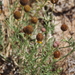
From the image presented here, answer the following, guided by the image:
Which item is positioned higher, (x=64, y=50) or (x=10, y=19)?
(x=10, y=19)

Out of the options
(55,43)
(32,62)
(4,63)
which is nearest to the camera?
(32,62)

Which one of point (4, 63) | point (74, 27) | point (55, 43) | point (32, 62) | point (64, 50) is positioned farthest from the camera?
point (74, 27)

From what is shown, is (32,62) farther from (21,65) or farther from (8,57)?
(8,57)

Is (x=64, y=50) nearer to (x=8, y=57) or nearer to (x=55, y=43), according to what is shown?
(x=55, y=43)

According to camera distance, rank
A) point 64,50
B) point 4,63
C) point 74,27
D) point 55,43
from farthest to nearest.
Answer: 1. point 74,27
2. point 64,50
3. point 4,63
4. point 55,43

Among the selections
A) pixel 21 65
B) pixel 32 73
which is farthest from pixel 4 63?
pixel 32 73

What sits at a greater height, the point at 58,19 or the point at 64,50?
the point at 58,19

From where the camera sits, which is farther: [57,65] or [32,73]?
[57,65]

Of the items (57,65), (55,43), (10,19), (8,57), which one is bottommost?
(57,65)

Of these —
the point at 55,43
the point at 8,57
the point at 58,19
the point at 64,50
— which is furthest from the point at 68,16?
the point at 8,57
